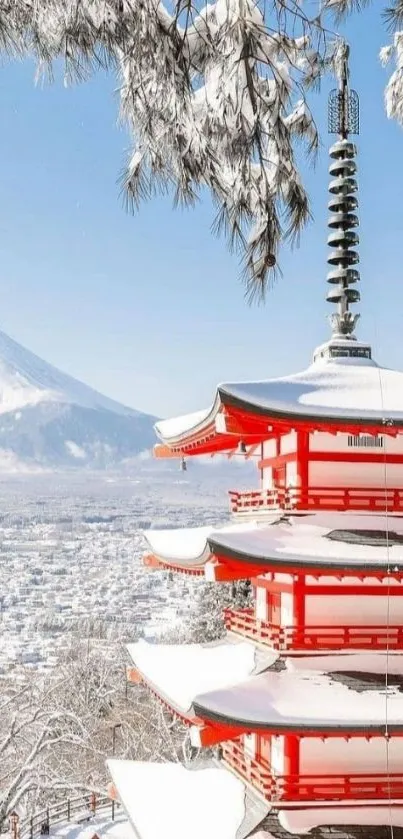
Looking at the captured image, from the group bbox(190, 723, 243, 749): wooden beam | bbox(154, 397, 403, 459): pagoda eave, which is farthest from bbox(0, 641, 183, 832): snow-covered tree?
bbox(154, 397, 403, 459): pagoda eave

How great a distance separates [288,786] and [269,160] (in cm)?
730

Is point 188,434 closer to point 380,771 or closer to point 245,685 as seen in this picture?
point 245,685

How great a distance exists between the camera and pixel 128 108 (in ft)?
13.0

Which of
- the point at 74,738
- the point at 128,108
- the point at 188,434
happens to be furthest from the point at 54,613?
the point at 128,108

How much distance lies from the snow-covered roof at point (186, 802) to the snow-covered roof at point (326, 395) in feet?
13.2

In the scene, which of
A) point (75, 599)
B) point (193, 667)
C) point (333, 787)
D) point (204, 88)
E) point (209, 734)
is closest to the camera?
point (204, 88)

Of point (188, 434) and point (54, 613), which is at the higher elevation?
point (188, 434)

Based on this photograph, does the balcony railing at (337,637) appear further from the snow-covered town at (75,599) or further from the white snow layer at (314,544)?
the snow-covered town at (75,599)

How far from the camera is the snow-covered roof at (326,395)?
9711mm

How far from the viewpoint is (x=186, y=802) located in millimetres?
11023

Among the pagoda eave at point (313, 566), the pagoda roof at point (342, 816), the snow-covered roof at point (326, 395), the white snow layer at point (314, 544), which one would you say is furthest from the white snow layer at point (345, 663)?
the snow-covered roof at point (326, 395)

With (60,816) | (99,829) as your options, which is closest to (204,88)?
(99,829)

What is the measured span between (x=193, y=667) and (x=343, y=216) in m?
5.86

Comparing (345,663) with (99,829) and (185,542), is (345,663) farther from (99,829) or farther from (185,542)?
(99,829)
